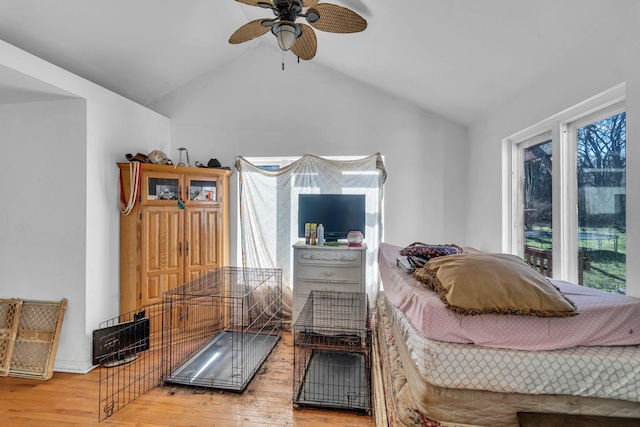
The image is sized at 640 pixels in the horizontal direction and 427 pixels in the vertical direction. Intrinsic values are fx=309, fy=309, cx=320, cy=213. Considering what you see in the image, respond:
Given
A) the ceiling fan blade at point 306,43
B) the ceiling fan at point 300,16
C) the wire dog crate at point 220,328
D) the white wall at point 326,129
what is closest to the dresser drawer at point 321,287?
the wire dog crate at point 220,328

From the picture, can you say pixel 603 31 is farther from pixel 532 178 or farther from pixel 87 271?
pixel 87 271

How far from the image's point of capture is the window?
5.52 ft

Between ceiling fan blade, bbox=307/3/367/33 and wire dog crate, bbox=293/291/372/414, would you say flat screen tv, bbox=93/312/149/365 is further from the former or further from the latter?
ceiling fan blade, bbox=307/3/367/33

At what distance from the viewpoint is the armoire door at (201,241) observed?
3352 mm

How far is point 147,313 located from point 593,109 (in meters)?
3.95

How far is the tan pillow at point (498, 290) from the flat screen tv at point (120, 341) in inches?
106

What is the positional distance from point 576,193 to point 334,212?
2.11 metres

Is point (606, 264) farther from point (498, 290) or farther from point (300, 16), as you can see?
point (300, 16)

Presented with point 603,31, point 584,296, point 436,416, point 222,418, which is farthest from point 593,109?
point 222,418

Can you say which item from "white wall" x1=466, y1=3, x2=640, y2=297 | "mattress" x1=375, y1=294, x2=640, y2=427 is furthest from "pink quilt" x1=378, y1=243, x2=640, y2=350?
"white wall" x1=466, y1=3, x2=640, y2=297

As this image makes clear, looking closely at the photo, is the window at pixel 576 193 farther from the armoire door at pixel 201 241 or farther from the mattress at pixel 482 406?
the armoire door at pixel 201 241

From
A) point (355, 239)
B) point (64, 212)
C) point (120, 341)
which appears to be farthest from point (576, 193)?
point (64, 212)

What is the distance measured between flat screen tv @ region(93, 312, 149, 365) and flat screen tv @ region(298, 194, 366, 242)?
183cm

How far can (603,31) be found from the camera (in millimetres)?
1581
